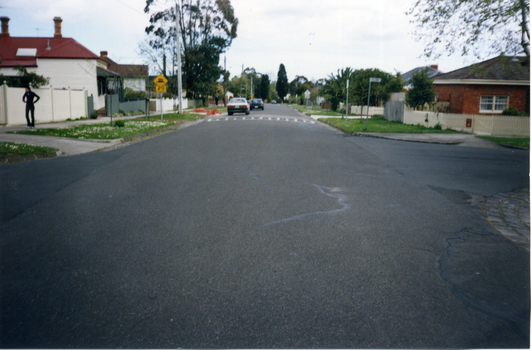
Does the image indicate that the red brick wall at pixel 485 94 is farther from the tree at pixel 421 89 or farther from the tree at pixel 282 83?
the tree at pixel 282 83

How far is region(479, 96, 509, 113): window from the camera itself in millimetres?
32203

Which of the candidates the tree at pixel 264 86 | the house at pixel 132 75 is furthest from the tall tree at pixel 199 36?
the tree at pixel 264 86

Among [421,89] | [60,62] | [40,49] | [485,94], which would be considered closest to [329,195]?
[421,89]

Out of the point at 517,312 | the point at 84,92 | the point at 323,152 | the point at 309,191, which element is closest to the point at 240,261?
the point at 517,312

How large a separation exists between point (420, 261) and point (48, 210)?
5017 millimetres

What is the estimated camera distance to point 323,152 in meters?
13.8

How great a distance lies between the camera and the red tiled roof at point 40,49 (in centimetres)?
3803

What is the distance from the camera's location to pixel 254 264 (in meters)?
4.57

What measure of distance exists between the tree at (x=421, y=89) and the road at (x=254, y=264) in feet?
81.7

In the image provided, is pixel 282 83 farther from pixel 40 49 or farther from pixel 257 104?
pixel 40 49

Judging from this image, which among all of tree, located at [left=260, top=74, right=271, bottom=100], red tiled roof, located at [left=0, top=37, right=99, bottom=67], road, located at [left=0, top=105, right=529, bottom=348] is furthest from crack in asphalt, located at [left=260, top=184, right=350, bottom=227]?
tree, located at [left=260, top=74, right=271, bottom=100]

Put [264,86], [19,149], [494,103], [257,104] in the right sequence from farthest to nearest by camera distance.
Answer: [264,86] < [257,104] < [494,103] < [19,149]

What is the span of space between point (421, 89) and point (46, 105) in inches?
943

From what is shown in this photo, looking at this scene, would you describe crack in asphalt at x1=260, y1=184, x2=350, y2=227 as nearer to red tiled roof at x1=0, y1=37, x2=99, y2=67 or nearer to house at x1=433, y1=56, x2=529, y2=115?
house at x1=433, y1=56, x2=529, y2=115
